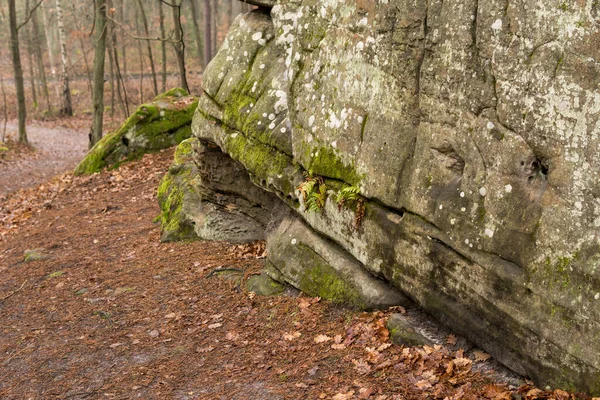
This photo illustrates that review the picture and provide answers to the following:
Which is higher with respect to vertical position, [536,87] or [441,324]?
[536,87]

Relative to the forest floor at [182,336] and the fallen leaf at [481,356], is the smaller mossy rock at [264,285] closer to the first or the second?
the forest floor at [182,336]

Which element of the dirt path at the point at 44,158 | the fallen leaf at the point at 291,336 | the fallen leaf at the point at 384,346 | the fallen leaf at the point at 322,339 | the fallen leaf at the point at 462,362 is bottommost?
the dirt path at the point at 44,158

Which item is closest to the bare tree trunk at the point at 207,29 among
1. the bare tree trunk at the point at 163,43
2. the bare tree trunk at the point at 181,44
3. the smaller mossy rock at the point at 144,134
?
the bare tree trunk at the point at 181,44

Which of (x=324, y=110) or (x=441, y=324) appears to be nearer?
(x=441, y=324)

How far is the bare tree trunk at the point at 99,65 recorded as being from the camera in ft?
55.8

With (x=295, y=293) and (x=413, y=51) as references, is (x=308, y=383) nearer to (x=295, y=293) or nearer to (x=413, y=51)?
(x=295, y=293)

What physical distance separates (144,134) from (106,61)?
3324 cm

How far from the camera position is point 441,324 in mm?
5879

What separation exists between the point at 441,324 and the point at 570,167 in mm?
2253

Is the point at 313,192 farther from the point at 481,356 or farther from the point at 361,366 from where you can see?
the point at 481,356

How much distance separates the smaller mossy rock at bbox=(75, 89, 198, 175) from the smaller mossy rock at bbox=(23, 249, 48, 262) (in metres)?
4.83

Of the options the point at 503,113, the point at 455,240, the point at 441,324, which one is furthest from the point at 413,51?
the point at 441,324

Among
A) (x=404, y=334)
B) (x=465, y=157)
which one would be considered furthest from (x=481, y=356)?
(x=465, y=157)

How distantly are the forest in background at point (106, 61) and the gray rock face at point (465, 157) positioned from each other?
14314mm
